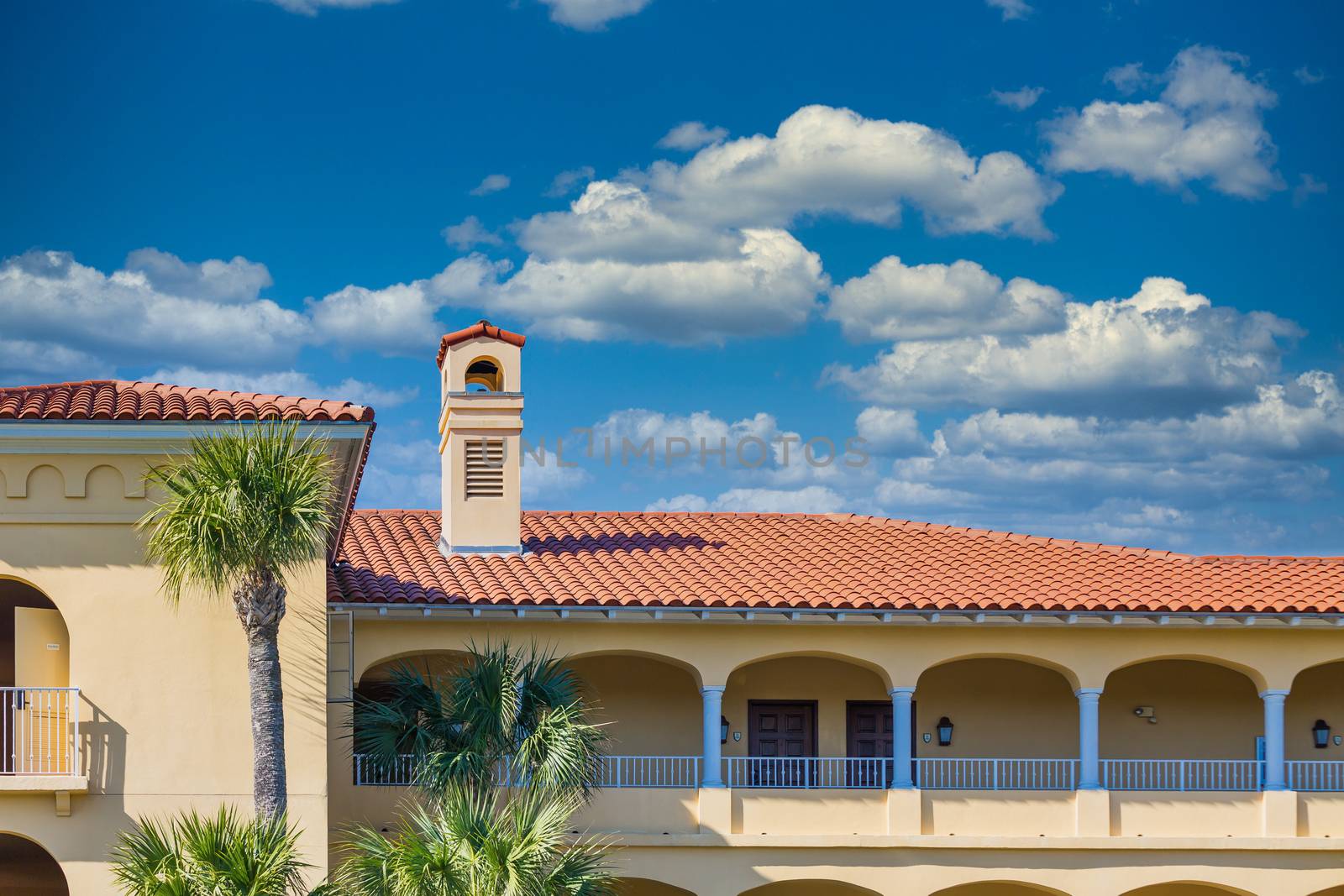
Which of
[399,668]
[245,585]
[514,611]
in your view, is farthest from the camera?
[514,611]

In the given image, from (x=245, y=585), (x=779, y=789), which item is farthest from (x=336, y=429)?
(x=779, y=789)

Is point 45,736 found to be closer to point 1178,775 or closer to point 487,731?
point 487,731

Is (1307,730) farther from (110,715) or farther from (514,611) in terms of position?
(110,715)

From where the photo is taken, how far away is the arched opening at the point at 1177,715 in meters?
24.8

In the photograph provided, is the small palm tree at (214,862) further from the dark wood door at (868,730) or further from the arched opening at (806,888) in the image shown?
the dark wood door at (868,730)

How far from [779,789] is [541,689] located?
4554mm

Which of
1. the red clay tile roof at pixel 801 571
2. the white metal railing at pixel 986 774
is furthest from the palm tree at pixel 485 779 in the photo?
the white metal railing at pixel 986 774

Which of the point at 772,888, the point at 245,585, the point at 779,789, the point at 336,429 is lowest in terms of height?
the point at 772,888

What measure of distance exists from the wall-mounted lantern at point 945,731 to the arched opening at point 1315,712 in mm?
5242

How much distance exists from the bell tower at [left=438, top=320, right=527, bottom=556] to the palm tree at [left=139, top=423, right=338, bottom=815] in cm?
643

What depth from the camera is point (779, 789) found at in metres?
21.7

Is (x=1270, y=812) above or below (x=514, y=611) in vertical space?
below

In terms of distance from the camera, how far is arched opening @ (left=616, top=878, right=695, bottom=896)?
2231 cm

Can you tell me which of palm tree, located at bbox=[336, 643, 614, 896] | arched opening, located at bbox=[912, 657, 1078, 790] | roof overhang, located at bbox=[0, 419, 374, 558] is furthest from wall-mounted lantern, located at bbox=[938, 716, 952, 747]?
roof overhang, located at bbox=[0, 419, 374, 558]
